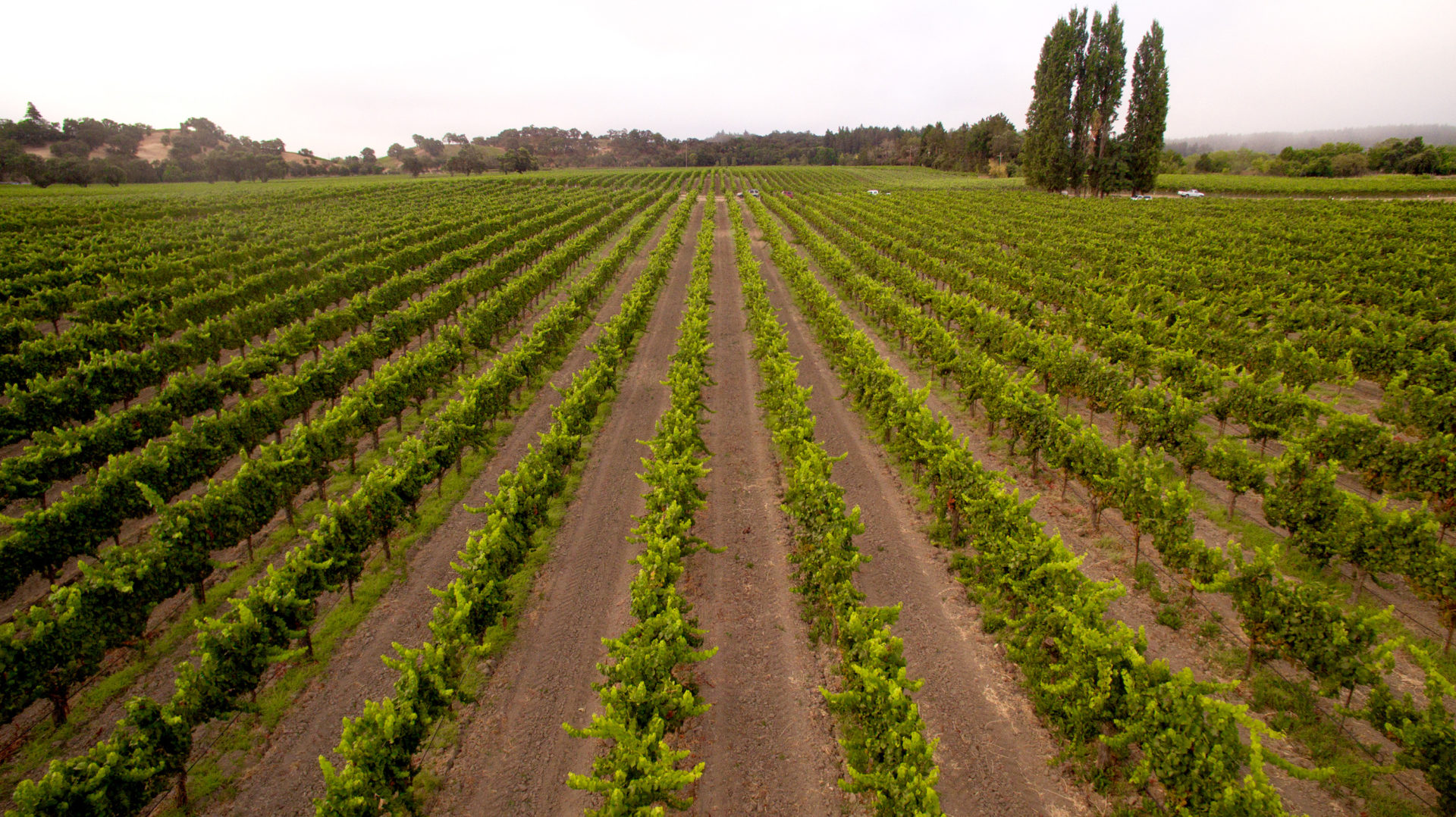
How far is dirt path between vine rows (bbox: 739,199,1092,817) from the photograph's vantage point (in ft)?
28.8

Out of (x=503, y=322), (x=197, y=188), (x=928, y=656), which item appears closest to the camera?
(x=928, y=656)

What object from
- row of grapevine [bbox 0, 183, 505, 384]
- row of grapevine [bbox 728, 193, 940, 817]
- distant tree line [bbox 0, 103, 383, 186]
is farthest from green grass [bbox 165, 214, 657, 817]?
distant tree line [bbox 0, 103, 383, 186]

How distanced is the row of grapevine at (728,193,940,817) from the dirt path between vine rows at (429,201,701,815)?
390 centimetres

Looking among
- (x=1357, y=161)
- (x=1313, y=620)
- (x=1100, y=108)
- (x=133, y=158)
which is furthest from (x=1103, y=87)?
(x=133, y=158)

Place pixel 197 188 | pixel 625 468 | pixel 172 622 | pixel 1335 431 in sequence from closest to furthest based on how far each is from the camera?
pixel 172 622
pixel 1335 431
pixel 625 468
pixel 197 188

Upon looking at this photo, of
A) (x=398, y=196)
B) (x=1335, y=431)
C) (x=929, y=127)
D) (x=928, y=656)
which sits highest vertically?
(x=929, y=127)

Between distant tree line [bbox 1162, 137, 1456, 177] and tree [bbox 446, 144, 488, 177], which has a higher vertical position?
tree [bbox 446, 144, 488, 177]

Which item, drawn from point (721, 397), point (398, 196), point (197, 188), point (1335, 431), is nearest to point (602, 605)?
point (721, 397)

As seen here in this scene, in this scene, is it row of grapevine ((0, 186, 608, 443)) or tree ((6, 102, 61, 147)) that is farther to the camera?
tree ((6, 102, 61, 147))

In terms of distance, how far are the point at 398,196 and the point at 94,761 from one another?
311ft

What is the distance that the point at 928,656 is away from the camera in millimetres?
11195

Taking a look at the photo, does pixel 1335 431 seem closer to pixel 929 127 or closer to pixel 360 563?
pixel 360 563

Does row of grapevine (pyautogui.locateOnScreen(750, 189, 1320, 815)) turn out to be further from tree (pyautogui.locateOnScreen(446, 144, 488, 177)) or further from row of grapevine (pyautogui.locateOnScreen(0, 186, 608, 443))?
tree (pyautogui.locateOnScreen(446, 144, 488, 177))

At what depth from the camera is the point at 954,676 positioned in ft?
35.3
